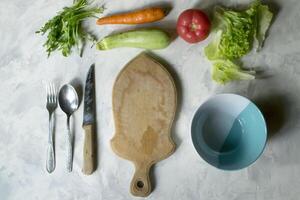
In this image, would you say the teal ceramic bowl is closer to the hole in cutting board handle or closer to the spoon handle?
the hole in cutting board handle

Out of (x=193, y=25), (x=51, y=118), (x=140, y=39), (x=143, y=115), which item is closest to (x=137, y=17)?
(x=140, y=39)

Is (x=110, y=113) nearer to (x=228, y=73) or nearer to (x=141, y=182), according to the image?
(x=141, y=182)

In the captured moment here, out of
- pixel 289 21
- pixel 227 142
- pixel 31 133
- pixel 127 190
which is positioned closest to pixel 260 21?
pixel 289 21

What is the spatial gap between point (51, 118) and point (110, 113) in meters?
0.19

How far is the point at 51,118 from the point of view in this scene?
124 cm

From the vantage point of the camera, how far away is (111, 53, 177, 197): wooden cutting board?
115 cm

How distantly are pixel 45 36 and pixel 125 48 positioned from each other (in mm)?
273

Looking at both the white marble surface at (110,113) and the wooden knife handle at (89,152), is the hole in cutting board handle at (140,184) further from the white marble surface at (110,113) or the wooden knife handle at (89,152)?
the wooden knife handle at (89,152)

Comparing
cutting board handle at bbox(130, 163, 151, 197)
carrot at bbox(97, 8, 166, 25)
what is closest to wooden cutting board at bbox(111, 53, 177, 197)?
cutting board handle at bbox(130, 163, 151, 197)

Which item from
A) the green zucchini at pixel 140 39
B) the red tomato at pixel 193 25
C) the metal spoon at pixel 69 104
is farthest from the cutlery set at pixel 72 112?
the red tomato at pixel 193 25

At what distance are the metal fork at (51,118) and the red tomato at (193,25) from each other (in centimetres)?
44

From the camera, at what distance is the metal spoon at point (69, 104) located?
1.20 m

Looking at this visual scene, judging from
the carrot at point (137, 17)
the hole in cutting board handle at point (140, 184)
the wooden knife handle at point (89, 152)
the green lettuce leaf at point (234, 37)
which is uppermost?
the carrot at point (137, 17)

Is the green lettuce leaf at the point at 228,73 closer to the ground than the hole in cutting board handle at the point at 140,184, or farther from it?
farther from it
